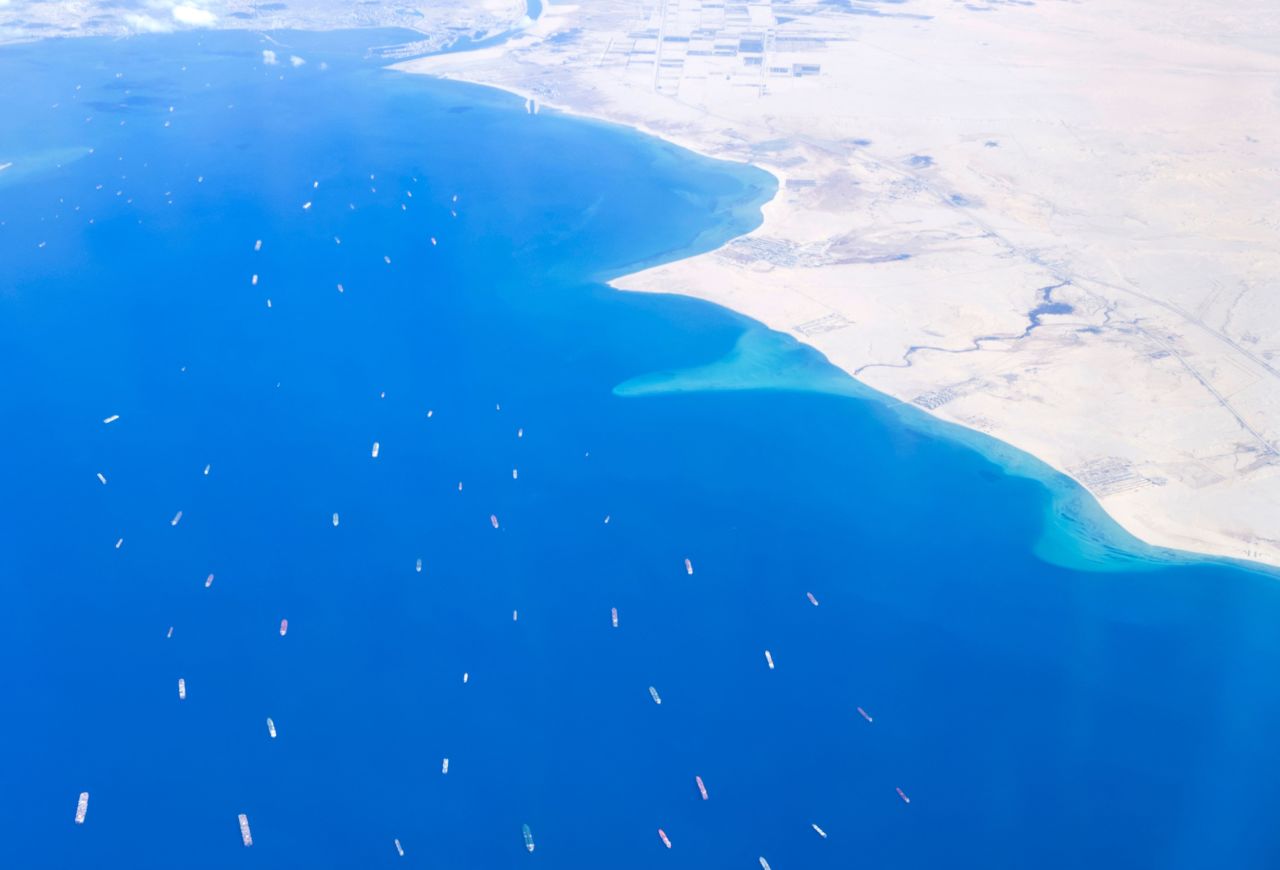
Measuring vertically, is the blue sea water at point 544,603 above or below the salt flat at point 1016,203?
below

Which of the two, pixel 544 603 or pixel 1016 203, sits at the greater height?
pixel 1016 203

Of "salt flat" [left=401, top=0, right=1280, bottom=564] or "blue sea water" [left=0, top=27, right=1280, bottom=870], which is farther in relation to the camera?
"salt flat" [left=401, top=0, right=1280, bottom=564]

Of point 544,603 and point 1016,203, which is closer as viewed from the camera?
point 544,603

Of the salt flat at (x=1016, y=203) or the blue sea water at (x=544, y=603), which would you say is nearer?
the blue sea water at (x=544, y=603)

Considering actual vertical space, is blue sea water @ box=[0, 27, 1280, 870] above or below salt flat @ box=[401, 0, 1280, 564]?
below

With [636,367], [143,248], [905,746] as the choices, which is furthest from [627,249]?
[905,746]
